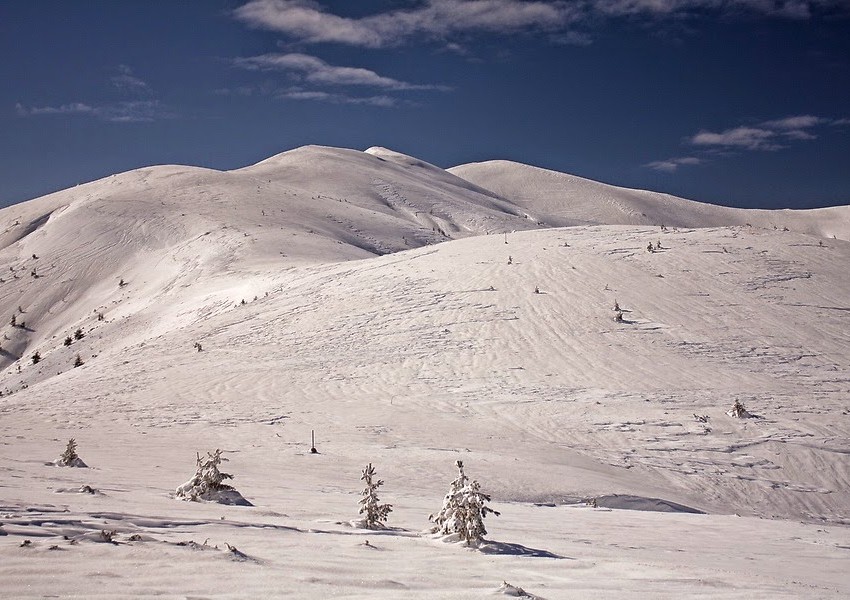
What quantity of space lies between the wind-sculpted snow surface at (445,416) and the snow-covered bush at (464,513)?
0.68ft

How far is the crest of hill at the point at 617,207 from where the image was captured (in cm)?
8550

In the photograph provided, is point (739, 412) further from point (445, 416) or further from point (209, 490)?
point (209, 490)

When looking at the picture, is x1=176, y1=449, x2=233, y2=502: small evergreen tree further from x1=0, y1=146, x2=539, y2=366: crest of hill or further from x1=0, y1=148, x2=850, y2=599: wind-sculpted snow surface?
x1=0, y1=146, x2=539, y2=366: crest of hill

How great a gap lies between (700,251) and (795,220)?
257 feet

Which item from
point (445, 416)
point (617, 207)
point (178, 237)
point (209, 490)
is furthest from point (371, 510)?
point (617, 207)

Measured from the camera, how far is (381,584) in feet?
15.8

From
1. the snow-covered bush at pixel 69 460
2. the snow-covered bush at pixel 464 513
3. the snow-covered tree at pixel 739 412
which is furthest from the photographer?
the snow-covered tree at pixel 739 412

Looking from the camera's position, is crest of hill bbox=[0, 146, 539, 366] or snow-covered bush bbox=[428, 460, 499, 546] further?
crest of hill bbox=[0, 146, 539, 366]

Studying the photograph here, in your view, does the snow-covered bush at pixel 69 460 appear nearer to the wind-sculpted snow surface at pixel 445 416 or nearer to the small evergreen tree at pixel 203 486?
the wind-sculpted snow surface at pixel 445 416

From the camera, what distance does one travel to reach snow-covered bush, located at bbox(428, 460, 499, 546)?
629 centimetres

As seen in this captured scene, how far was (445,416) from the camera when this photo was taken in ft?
46.4

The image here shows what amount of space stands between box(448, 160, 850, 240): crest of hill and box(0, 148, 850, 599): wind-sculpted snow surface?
5735 cm

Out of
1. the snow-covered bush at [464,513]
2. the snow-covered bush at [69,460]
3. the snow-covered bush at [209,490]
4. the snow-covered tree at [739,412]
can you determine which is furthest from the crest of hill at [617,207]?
the snow-covered bush at [464,513]

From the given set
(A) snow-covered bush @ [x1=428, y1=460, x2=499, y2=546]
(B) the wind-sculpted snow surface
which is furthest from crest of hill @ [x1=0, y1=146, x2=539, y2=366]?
(A) snow-covered bush @ [x1=428, y1=460, x2=499, y2=546]
